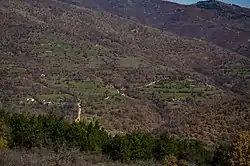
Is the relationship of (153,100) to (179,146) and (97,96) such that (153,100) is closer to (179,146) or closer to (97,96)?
(97,96)

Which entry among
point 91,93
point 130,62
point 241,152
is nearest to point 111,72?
point 130,62

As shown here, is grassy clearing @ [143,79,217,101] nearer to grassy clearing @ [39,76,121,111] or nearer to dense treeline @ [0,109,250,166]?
grassy clearing @ [39,76,121,111]

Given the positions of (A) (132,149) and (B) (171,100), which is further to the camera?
(B) (171,100)

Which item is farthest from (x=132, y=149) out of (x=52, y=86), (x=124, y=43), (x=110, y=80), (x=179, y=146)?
(x=124, y=43)

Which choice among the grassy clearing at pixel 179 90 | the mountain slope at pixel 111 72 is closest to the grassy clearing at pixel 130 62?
the mountain slope at pixel 111 72

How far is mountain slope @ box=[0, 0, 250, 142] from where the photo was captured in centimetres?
6531

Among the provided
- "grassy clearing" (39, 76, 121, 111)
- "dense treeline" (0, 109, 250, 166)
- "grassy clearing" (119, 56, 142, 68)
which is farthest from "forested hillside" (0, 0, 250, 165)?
"grassy clearing" (119, 56, 142, 68)

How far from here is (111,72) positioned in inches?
4181

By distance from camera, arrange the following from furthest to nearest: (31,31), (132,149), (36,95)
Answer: (31,31)
(36,95)
(132,149)

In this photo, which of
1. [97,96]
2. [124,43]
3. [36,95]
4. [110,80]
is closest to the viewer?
[36,95]

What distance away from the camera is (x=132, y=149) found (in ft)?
97.7

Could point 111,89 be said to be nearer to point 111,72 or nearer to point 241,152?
point 111,72

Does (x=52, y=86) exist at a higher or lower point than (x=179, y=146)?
lower

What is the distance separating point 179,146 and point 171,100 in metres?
53.2
